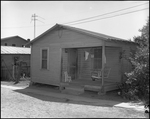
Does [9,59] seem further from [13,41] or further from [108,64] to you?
[13,41]

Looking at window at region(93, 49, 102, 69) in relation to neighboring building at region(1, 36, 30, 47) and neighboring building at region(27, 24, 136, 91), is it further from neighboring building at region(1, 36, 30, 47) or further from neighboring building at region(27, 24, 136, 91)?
neighboring building at region(1, 36, 30, 47)

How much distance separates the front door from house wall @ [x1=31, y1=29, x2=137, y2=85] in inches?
13.0

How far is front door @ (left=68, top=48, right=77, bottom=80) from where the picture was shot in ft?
38.9

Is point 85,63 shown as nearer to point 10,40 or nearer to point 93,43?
point 93,43

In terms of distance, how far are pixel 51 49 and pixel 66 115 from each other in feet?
21.9

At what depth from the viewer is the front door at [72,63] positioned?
1187 cm

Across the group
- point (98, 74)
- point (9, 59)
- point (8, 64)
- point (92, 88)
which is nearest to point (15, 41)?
point (9, 59)

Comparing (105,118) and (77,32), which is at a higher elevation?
(77,32)

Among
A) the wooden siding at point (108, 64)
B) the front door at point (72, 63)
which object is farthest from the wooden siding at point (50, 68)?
the wooden siding at point (108, 64)

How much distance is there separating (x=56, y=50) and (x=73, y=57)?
139 cm

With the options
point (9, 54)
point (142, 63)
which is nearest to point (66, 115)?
point (142, 63)

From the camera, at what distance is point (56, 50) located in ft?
37.2

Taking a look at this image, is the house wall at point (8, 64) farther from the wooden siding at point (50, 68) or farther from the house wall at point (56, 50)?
the house wall at point (56, 50)

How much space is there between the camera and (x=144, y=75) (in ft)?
9.50
